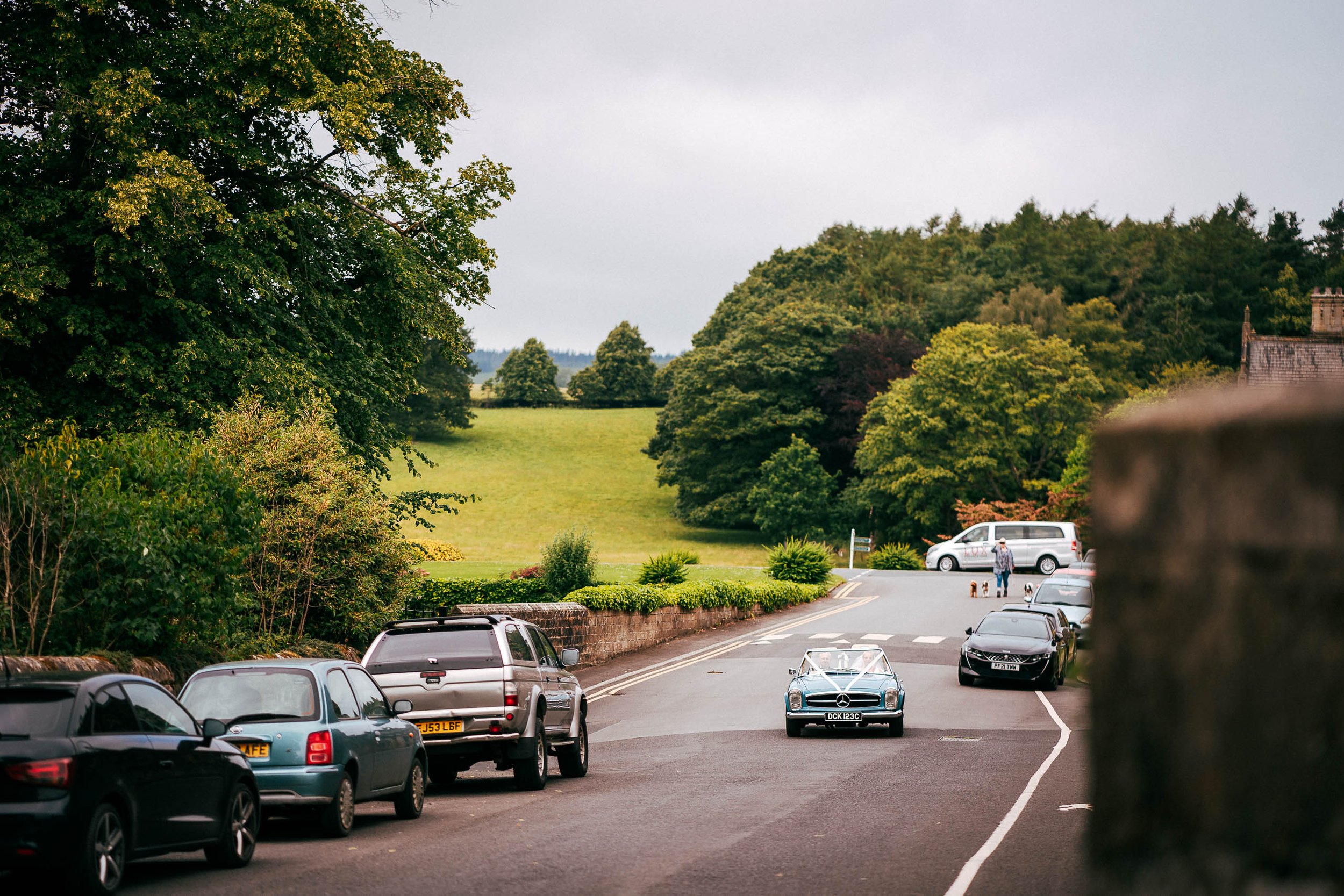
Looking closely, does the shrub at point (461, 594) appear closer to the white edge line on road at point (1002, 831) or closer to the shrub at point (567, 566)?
the shrub at point (567, 566)

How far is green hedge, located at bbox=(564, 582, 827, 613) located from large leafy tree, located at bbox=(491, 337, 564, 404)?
3685 inches

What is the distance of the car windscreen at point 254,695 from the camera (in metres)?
11.7

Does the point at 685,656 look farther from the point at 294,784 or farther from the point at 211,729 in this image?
the point at 211,729

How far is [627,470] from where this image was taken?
10469 centimetres

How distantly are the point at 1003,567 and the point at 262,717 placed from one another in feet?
124

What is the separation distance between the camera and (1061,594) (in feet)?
115

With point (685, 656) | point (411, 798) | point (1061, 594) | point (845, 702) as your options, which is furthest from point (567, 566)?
point (411, 798)

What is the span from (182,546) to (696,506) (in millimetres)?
73253

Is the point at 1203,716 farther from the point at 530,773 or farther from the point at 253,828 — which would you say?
the point at 530,773

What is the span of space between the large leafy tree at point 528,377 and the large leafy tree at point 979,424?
6957 cm

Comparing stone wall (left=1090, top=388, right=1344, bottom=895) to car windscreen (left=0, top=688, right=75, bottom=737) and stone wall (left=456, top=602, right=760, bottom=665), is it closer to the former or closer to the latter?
car windscreen (left=0, top=688, right=75, bottom=737)

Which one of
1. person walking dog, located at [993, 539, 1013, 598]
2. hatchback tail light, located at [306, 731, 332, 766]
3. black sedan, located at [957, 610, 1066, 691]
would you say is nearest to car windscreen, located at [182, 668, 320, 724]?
hatchback tail light, located at [306, 731, 332, 766]

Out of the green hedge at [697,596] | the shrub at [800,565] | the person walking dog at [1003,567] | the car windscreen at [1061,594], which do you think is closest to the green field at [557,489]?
the shrub at [800,565]

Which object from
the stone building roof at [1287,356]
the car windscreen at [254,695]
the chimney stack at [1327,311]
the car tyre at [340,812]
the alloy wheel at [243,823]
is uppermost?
the chimney stack at [1327,311]
